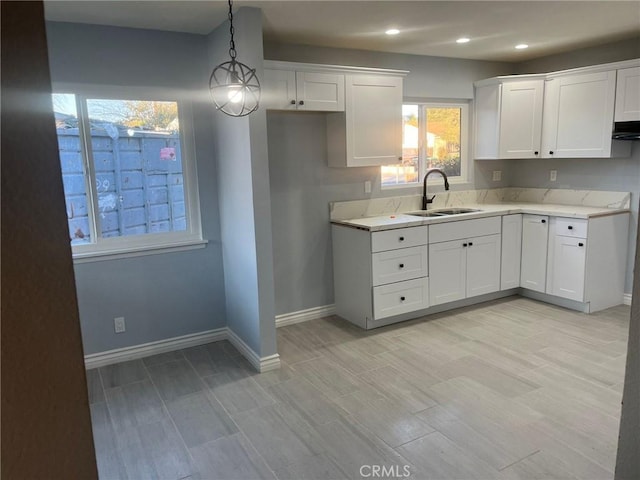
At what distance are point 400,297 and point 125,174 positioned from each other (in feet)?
7.96

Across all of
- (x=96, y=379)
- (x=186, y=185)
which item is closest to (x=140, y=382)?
(x=96, y=379)

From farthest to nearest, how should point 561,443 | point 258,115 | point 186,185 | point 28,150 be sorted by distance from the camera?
point 186,185
point 258,115
point 561,443
point 28,150

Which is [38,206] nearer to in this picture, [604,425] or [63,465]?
[63,465]

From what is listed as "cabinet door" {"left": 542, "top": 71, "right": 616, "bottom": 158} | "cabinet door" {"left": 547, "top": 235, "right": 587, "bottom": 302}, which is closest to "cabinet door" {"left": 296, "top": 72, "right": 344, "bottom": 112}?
"cabinet door" {"left": 542, "top": 71, "right": 616, "bottom": 158}

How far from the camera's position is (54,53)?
3092 millimetres

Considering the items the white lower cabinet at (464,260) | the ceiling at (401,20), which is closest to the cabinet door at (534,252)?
the white lower cabinet at (464,260)

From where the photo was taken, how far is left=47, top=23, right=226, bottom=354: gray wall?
3195mm

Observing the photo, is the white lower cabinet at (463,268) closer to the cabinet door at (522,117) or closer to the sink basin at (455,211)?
the sink basin at (455,211)

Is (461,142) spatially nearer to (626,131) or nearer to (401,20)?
(626,131)

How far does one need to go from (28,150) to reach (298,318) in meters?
3.93

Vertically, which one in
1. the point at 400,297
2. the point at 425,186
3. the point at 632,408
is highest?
the point at 425,186

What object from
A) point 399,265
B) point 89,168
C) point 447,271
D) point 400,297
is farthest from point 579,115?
point 89,168

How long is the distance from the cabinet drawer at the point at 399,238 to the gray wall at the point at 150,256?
1306 millimetres

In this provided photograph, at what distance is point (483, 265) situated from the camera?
4.49 meters
